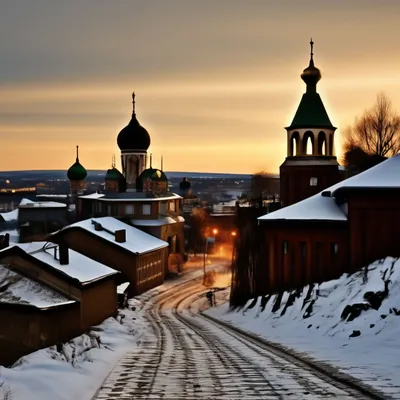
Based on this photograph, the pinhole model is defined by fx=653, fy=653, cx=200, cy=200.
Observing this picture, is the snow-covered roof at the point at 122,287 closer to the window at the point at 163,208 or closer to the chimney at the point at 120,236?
the chimney at the point at 120,236

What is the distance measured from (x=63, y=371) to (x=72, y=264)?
2060 cm

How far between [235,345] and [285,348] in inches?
90.0

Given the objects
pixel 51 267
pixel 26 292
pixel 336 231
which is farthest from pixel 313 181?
pixel 26 292

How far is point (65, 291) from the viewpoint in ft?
111

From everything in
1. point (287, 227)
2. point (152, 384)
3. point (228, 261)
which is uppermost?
point (287, 227)

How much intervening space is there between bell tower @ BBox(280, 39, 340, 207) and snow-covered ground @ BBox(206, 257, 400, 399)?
16.7m

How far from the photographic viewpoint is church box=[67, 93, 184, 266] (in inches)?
2744

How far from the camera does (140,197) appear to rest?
2761 inches

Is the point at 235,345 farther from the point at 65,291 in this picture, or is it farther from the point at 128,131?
the point at 128,131

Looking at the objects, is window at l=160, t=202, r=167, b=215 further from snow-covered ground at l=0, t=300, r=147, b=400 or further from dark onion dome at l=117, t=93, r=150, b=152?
snow-covered ground at l=0, t=300, r=147, b=400

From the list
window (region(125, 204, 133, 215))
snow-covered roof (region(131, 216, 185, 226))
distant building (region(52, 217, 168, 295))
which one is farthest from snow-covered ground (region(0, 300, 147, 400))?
window (region(125, 204, 133, 215))

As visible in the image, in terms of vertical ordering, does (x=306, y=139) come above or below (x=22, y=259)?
above

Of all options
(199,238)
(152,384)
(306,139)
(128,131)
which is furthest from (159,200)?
(152,384)

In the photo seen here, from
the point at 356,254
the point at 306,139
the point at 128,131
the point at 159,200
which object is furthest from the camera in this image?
the point at 128,131
